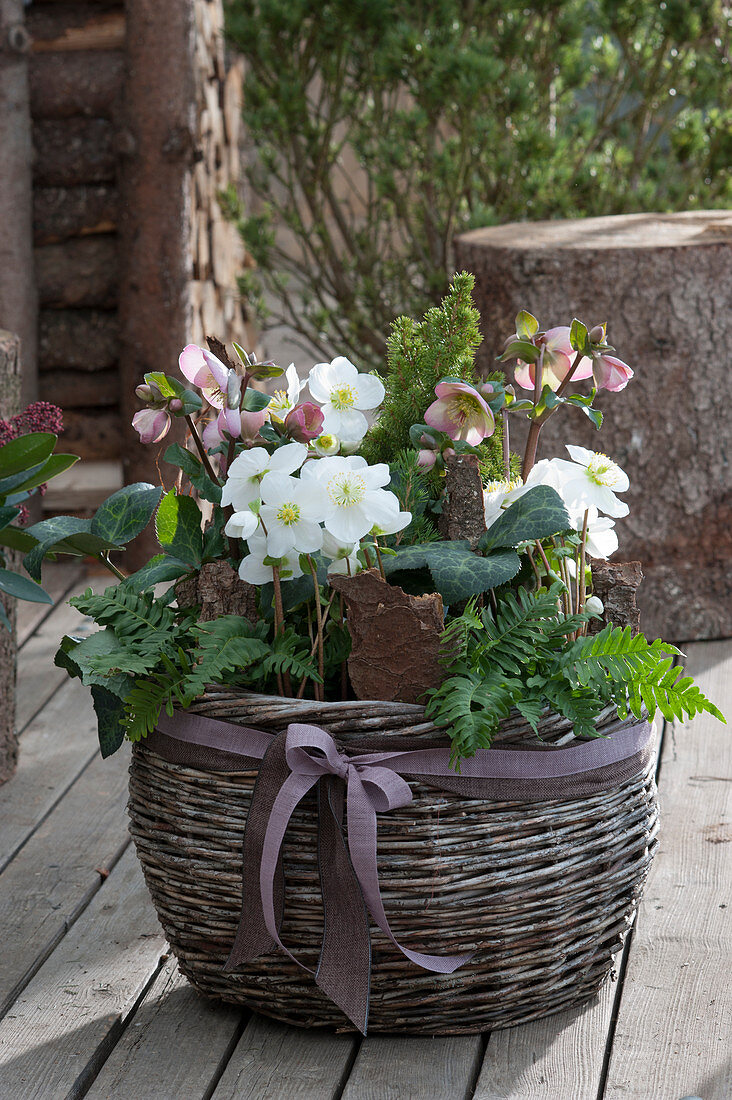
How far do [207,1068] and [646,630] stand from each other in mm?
1638

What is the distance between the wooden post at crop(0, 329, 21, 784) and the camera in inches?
78.6

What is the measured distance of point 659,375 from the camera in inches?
101

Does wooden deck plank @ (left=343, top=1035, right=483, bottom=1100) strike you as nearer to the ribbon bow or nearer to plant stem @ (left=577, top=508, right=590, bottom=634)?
the ribbon bow

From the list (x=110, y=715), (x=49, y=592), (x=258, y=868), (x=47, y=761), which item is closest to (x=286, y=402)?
(x=110, y=715)

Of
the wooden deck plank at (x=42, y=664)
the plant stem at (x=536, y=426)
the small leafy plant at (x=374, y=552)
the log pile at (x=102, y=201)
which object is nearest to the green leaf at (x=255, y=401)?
the small leafy plant at (x=374, y=552)

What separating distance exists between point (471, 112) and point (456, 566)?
2962 millimetres

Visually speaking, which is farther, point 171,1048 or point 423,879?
point 171,1048

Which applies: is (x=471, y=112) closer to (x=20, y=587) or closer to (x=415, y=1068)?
(x=20, y=587)

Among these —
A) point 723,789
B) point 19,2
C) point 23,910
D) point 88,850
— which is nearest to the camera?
point 23,910

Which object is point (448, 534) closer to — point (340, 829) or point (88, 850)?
point (340, 829)

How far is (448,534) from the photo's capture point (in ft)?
4.35

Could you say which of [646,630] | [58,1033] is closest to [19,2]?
[646,630]

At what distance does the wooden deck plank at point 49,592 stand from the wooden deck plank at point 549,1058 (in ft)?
5.31

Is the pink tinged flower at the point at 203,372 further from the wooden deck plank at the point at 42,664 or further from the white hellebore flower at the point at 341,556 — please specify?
the wooden deck plank at the point at 42,664
